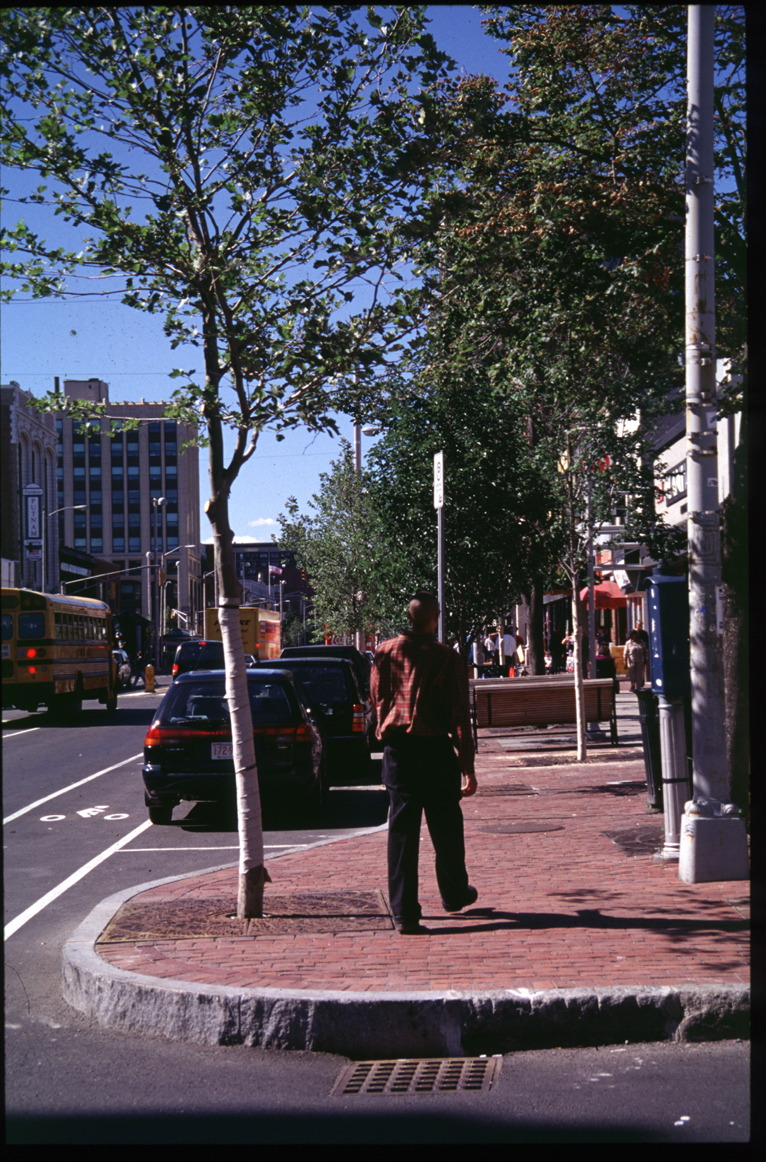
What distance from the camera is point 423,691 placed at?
22.1ft

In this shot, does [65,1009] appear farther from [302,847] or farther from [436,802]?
[302,847]

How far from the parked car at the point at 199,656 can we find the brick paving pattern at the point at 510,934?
18450mm

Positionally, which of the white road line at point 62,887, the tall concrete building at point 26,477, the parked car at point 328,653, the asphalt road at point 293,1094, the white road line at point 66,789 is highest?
the tall concrete building at point 26,477

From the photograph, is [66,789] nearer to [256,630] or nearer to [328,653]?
[328,653]

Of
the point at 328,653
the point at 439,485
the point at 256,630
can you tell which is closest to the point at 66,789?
the point at 439,485

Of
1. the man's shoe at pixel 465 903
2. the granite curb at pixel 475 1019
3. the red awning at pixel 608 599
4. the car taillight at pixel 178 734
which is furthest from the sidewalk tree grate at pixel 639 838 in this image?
the red awning at pixel 608 599

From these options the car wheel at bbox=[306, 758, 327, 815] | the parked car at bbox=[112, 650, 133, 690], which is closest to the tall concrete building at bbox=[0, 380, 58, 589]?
the parked car at bbox=[112, 650, 133, 690]

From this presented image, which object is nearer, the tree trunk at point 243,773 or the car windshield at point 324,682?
the tree trunk at point 243,773

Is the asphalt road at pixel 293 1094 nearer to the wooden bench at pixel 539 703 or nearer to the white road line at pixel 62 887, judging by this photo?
the white road line at pixel 62 887

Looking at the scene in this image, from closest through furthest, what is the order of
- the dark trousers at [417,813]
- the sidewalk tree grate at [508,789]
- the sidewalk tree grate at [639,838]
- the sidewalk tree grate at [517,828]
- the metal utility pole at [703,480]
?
the dark trousers at [417,813] < the metal utility pole at [703,480] < the sidewalk tree grate at [639,838] < the sidewalk tree grate at [517,828] < the sidewalk tree grate at [508,789]

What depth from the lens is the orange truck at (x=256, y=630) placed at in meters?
39.5

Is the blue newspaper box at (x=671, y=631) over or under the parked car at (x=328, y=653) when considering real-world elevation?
over

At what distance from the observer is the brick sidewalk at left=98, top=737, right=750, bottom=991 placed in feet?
18.0

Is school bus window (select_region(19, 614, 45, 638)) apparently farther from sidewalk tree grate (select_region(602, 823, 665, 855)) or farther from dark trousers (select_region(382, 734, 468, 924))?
dark trousers (select_region(382, 734, 468, 924))
